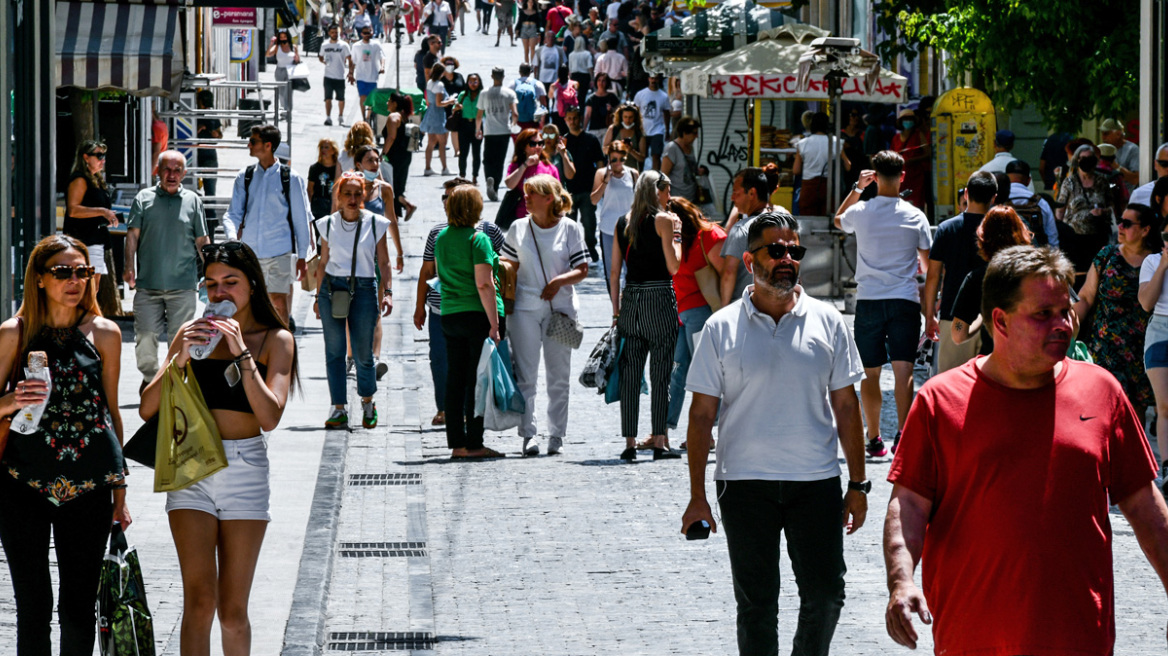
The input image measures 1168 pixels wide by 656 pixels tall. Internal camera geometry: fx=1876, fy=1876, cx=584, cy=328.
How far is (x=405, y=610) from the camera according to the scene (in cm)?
812

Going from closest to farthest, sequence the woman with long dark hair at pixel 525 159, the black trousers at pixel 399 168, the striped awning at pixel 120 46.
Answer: the striped awning at pixel 120 46
the woman with long dark hair at pixel 525 159
the black trousers at pixel 399 168

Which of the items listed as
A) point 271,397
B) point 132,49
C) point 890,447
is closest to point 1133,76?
point 890,447

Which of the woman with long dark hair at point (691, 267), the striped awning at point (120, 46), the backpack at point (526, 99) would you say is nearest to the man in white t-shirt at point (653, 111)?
the backpack at point (526, 99)

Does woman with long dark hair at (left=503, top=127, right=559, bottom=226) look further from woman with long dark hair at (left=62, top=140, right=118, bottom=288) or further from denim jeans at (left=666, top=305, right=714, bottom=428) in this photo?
denim jeans at (left=666, top=305, right=714, bottom=428)

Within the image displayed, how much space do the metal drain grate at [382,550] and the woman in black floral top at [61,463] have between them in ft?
9.93

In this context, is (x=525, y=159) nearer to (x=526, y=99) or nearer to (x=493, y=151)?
(x=493, y=151)

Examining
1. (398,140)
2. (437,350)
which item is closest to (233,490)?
(437,350)

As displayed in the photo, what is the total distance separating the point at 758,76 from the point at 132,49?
776 centimetres

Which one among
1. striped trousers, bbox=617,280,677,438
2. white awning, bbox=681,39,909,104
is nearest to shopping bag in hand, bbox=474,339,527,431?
striped trousers, bbox=617,280,677,438

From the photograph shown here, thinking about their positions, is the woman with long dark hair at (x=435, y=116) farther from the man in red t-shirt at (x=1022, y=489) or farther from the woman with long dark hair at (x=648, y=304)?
the man in red t-shirt at (x=1022, y=489)

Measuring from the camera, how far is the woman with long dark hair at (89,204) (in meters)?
14.2

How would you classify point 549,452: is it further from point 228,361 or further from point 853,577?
point 228,361

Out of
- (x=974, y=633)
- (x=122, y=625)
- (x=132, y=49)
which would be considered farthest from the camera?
(x=132, y=49)

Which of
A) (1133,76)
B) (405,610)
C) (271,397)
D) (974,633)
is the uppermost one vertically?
(1133,76)
